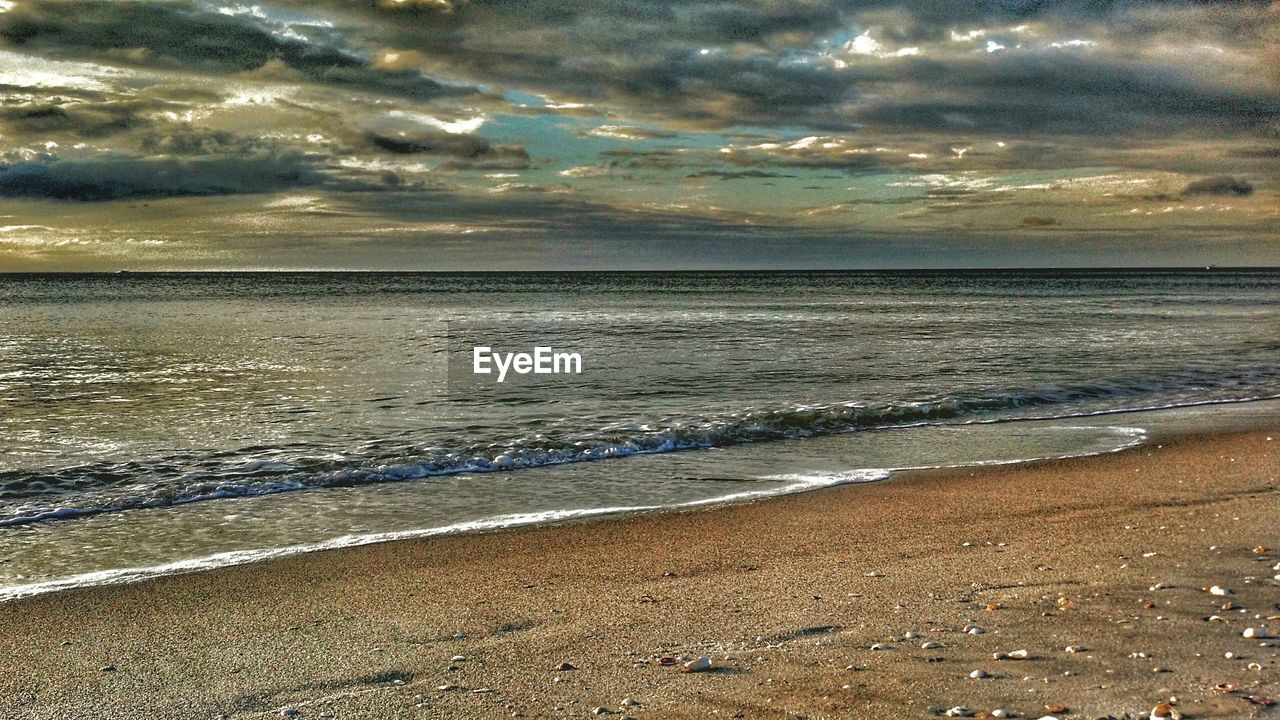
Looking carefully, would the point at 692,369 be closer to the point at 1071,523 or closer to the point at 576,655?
the point at 1071,523

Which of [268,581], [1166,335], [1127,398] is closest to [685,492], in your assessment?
[268,581]

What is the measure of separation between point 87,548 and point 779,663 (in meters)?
6.53

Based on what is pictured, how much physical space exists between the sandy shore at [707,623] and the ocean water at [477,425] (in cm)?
153

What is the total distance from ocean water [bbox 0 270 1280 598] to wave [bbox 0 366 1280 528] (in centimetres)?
5

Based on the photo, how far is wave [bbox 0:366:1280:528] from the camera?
1019 centimetres

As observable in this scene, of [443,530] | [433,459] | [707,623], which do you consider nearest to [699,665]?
[707,623]

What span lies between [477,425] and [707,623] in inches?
384

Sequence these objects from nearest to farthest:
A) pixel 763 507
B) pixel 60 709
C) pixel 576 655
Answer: pixel 60 709, pixel 576 655, pixel 763 507

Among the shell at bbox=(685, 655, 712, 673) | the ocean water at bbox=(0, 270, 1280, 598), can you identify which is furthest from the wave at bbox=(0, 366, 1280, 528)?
the shell at bbox=(685, 655, 712, 673)

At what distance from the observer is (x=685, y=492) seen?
10.4m

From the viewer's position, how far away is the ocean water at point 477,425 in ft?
30.6

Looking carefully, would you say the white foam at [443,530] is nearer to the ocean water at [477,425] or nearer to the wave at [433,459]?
the ocean water at [477,425]

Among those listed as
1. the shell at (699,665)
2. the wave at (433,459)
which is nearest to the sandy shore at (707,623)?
the shell at (699,665)

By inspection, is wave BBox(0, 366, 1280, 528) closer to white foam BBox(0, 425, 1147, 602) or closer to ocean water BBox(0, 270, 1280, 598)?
ocean water BBox(0, 270, 1280, 598)
